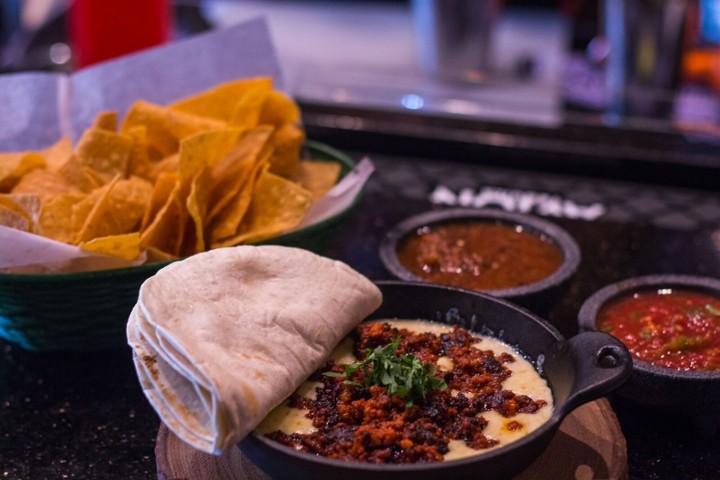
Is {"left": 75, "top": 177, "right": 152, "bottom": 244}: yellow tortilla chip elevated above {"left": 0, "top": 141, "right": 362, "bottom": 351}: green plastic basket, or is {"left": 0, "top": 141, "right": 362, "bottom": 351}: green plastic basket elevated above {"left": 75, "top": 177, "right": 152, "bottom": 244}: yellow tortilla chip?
{"left": 75, "top": 177, "right": 152, "bottom": 244}: yellow tortilla chip

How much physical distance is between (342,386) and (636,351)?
0.61 m

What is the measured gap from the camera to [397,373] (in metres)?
1.43

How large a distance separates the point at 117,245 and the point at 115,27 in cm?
197

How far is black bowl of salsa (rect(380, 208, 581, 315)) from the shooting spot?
1.90 m

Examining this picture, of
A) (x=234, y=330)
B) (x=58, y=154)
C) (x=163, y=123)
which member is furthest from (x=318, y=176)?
(x=234, y=330)

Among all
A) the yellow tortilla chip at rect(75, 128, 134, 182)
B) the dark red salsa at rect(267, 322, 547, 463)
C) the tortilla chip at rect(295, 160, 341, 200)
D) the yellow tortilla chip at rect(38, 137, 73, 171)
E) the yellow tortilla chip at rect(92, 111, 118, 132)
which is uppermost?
the yellow tortilla chip at rect(92, 111, 118, 132)

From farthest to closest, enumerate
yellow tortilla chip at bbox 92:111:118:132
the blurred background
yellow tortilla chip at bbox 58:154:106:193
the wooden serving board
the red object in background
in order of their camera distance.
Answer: the red object in background, the blurred background, yellow tortilla chip at bbox 92:111:118:132, yellow tortilla chip at bbox 58:154:106:193, the wooden serving board

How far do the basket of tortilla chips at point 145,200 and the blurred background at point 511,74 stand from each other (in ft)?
1.54

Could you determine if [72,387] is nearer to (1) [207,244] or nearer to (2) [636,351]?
(1) [207,244]

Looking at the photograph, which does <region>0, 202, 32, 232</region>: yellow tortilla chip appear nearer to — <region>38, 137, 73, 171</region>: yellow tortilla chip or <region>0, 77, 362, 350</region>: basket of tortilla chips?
<region>0, 77, 362, 350</region>: basket of tortilla chips

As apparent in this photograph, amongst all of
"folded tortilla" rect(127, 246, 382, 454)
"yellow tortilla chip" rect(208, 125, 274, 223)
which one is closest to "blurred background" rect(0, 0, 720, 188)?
"yellow tortilla chip" rect(208, 125, 274, 223)

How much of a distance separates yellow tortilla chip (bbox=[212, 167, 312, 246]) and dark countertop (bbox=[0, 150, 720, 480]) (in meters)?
0.29

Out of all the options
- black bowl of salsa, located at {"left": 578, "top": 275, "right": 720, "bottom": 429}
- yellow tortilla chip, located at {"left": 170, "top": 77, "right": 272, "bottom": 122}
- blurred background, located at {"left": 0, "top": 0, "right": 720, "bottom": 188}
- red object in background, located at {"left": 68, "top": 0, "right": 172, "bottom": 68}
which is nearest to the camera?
black bowl of salsa, located at {"left": 578, "top": 275, "right": 720, "bottom": 429}

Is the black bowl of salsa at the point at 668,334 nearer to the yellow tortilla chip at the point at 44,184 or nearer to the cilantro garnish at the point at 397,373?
the cilantro garnish at the point at 397,373
